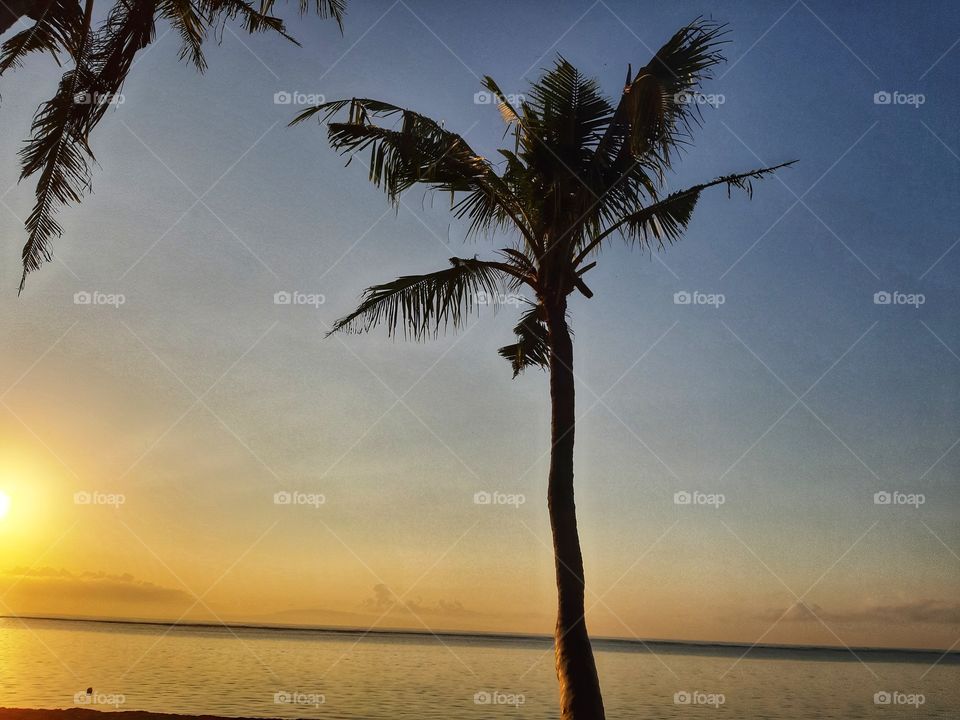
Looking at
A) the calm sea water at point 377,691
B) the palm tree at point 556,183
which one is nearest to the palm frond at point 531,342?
the palm tree at point 556,183

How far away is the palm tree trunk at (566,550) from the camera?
10.5 metres

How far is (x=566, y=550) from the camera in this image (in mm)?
10977

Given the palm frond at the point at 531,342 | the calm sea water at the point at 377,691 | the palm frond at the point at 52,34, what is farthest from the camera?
the calm sea water at the point at 377,691

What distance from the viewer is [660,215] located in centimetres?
1217

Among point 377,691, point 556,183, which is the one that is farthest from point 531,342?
point 377,691

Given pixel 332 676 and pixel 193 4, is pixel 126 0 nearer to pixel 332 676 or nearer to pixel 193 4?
pixel 193 4

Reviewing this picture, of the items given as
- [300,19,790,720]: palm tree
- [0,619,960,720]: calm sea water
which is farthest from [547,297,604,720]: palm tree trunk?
[0,619,960,720]: calm sea water

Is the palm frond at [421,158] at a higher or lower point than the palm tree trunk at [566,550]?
higher

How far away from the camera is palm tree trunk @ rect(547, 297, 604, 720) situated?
34.3ft

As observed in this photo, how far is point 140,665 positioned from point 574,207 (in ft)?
146

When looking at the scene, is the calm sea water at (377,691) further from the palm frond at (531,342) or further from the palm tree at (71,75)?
the palm tree at (71,75)

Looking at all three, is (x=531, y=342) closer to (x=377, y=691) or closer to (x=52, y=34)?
(x=52, y=34)

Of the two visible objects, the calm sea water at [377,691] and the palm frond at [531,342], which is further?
the calm sea water at [377,691]

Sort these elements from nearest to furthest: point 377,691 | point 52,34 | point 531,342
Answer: point 52,34
point 531,342
point 377,691
